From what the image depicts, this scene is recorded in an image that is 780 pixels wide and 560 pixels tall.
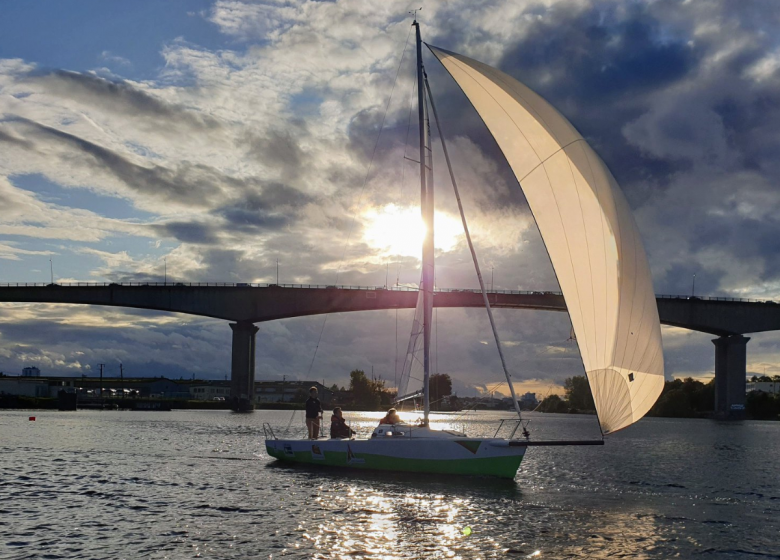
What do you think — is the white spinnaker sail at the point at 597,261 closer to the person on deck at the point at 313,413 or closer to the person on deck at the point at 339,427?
the person on deck at the point at 339,427

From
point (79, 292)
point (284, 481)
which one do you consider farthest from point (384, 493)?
point (79, 292)

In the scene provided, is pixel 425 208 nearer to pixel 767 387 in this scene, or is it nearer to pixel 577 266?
pixel 577 266

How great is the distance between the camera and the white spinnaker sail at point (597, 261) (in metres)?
18.2

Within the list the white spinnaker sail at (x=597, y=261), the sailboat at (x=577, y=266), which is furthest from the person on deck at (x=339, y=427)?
the white spinnaker sail at (x=597, y=261)

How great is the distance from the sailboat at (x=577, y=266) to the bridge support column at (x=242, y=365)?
64521mm

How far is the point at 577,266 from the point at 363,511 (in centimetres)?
758

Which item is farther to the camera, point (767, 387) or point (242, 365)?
point (767, 387)

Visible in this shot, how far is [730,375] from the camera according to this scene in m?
86.7

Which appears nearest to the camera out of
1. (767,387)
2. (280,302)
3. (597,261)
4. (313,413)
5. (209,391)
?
(597,261)

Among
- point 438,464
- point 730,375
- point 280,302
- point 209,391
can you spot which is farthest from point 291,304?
point 209,391

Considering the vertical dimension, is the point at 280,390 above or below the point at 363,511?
below

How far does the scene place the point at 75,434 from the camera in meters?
42.8

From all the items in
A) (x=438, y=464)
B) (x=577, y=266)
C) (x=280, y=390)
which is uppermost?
(x=577, y=266)

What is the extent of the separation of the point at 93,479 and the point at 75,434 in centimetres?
2207
